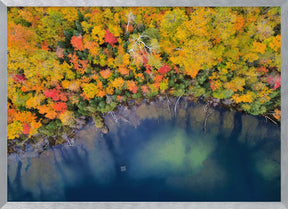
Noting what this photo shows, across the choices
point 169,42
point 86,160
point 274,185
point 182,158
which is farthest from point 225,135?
point 86,160

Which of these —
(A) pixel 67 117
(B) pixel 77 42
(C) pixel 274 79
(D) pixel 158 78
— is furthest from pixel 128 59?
(C) pixel 274 79

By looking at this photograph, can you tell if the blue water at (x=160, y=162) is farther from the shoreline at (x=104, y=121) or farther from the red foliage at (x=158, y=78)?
the red foliage at (x=158, y=78)

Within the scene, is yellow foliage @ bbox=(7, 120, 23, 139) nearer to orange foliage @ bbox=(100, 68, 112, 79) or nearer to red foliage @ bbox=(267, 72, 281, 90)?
orange foliage @ bbox=(100, 68, 112, 79)

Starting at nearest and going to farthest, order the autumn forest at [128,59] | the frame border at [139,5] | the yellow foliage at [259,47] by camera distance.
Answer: the frame border at [139,5]
the autumn forest at [128,59]
the yellow foliage at [259,47]

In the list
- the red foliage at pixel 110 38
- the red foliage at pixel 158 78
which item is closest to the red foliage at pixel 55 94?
the red foliage at pixel 110 38

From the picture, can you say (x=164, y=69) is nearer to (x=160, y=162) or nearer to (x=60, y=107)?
(x=160, y=162)

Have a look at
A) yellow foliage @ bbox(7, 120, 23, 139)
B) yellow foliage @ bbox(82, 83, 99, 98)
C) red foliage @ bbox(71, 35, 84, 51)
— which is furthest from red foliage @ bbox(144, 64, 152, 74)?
yellow foliage @ bbox(7, 120, 23, 139)
